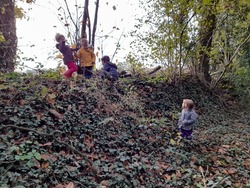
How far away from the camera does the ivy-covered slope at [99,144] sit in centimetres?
325

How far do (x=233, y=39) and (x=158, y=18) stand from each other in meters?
4.64

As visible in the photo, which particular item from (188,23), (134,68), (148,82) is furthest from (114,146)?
(188,23)

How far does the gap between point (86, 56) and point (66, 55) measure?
0.66 metres

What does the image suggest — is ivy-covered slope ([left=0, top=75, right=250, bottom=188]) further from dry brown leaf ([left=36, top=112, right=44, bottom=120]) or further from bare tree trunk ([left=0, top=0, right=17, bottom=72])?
bare tree trunk ([left=0, top=0, right=17, bottom=72])

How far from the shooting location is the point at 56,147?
380 cm

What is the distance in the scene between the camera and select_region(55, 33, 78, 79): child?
682 centimetres

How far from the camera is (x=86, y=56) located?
7.24m

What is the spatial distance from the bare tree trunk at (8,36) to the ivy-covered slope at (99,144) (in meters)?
1.99

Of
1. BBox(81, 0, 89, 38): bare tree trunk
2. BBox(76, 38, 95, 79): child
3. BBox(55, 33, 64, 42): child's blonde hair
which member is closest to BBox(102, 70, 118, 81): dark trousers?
BBox(76, 38, 95, 79): child

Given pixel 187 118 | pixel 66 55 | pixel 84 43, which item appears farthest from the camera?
pixel 84 43

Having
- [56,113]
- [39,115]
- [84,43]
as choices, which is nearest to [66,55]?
[84,43]

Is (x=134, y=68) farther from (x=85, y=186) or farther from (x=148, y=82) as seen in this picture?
(x=85, y=186)

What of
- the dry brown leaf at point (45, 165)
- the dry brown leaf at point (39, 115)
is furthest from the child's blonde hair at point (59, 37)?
the dry brown leaf at point (45, 165)

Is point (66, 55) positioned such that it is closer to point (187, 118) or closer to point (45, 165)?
point (187, 118)
